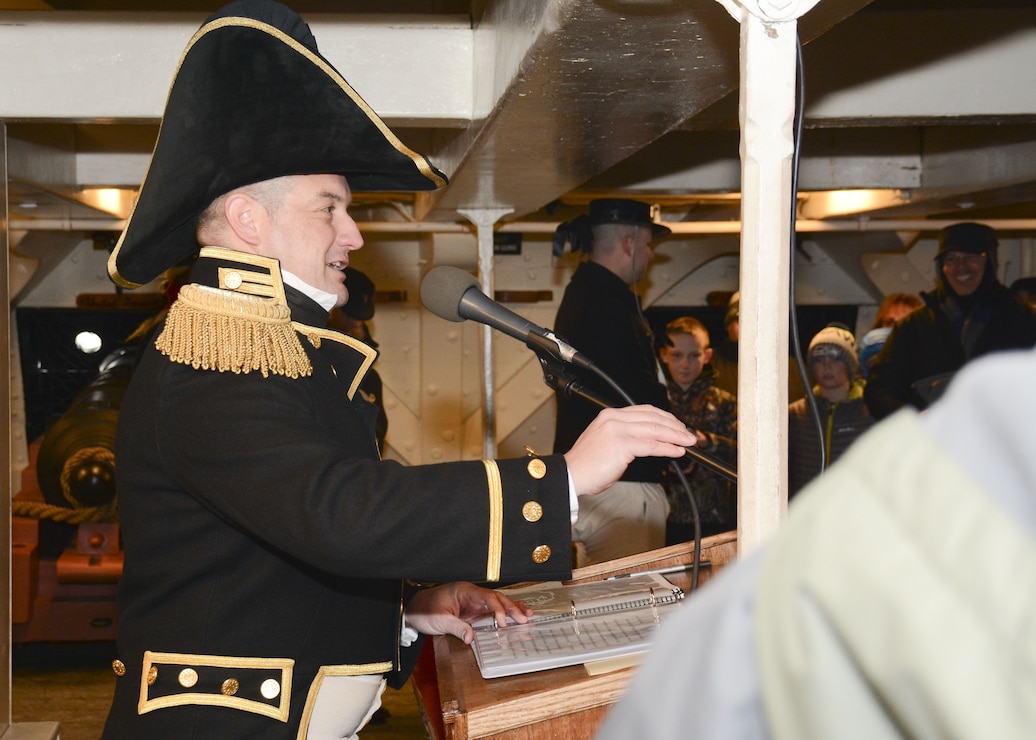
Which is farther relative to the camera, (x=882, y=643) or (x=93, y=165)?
(x=93, y=165)

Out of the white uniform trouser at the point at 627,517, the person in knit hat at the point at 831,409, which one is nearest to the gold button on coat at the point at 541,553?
the white uniform trouser at the point at 627,517

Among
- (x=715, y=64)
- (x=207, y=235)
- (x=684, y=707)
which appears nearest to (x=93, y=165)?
(x=207, y=235)

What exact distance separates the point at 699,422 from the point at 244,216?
3.30 meters

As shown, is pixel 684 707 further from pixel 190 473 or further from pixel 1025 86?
pixel 1025 86

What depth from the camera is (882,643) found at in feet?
0.98

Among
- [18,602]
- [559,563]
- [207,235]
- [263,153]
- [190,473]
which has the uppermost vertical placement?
[263,153]

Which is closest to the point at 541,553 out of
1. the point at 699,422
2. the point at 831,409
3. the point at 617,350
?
the point at 617,350

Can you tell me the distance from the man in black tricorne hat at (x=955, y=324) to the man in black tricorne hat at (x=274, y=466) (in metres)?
3.30

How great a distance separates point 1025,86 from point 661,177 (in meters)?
2.03

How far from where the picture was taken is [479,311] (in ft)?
5.09

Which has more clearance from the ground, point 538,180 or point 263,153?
point 538,180

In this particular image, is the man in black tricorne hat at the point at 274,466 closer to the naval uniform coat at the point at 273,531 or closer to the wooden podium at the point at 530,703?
the naval uniform coat at the point at 273,531

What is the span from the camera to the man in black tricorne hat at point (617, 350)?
141 inches

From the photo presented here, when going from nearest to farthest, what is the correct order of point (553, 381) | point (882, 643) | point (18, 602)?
point (882, 643) < point (553, 381) < point (18, 602)
